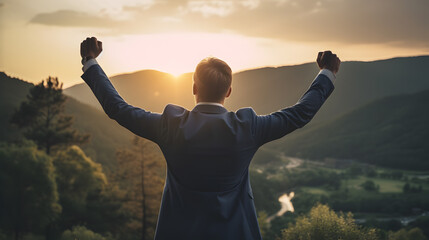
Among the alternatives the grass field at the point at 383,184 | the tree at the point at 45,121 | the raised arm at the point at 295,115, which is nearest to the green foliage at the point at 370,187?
the grass field at the point at 383,184

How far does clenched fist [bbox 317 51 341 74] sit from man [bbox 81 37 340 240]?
0.32 meters

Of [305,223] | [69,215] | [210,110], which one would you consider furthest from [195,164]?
[69,215]

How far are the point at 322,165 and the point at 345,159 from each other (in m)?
15.0

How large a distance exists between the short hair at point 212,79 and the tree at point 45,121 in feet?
83.5

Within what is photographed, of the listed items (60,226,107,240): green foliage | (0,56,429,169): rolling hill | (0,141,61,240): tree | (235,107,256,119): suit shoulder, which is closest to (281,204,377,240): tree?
(60,226,107,240): green foliage

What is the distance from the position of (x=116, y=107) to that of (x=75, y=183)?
3129 centimetres

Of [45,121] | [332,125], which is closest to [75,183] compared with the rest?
[45,121]

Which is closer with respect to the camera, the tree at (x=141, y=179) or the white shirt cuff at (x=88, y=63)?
the white shirt cuff at (x=88, y=63)

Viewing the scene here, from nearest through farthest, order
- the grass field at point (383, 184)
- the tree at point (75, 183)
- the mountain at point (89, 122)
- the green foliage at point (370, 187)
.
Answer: the tree at point (75, 183), the mountain at point (89, 122), the green foliage at point (370, 187), the grass field at point (383, 184)

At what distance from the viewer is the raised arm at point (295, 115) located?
195cm

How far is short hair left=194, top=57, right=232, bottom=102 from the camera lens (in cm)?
193

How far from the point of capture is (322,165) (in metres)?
149

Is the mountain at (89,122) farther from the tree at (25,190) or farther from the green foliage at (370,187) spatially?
the green foliage at (370,187)

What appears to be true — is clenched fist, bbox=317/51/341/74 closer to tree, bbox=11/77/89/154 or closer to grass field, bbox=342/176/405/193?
tree, bbox=11/77/89/154
